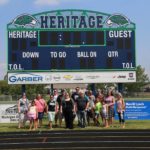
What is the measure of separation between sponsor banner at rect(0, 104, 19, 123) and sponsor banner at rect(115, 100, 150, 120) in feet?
18.8

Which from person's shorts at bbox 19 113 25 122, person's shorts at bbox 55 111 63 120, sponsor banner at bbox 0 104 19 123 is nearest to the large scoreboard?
sponsor banner at bbox 0 104 19 123

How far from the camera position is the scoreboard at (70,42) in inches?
1059

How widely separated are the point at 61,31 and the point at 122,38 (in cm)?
344

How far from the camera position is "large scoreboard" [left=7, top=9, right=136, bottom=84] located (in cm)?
2691

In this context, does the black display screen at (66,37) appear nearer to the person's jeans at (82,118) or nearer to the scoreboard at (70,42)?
the scoreboard at (70,42)

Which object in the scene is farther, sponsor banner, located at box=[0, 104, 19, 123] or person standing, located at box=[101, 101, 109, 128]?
sponsor banner, located at box=[0, 104, 19, 123]

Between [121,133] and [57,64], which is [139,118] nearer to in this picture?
[57,64]

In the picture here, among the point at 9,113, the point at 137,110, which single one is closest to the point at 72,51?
the point at 137,110

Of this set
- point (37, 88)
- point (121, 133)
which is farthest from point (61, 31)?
point (37, 88)

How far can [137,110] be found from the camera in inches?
1011

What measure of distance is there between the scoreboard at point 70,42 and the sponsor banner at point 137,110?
9.06ft

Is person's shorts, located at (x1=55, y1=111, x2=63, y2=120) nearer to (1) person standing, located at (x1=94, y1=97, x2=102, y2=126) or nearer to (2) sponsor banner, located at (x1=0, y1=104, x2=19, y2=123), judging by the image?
(1) person standing, located at (x1=94, y1=97, x2=102, y2=126)

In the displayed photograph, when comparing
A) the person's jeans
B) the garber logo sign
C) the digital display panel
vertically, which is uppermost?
the digital display panel

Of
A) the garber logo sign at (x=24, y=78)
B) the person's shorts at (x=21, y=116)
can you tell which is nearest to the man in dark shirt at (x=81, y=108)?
the person's shorts at (x=21, y=116)
